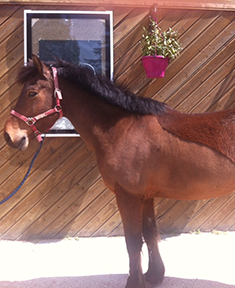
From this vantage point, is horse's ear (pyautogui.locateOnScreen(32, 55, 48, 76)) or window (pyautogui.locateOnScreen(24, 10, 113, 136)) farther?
window (pyautogui.locateOnScreen(24, 10, 113, 136))

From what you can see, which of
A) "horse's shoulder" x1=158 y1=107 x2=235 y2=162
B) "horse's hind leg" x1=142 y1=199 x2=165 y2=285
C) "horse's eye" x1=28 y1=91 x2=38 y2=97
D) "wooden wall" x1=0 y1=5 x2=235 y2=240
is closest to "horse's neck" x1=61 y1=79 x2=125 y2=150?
"horse's eye" x1=28 y1=91 x2=38 y2=97

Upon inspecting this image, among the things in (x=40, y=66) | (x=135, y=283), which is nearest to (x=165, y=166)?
(x=135, y=283)

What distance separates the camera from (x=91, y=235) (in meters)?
4.15

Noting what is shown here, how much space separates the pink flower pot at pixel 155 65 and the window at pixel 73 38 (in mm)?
522

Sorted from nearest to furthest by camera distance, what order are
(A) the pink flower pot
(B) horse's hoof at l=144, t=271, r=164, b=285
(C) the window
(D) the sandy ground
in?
(B) horse's hoof at l=144, t=271, r=164, b=285 → (D) the sandy ground → (A) the pink flower pot → (C) the window

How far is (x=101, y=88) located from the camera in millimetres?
2641

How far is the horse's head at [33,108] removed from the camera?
254 centimetres

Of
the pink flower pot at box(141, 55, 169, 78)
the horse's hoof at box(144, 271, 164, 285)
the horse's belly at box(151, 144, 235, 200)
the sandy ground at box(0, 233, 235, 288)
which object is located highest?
the pink flower pot at box(141, 55, 169, 78)

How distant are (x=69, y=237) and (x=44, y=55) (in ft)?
8.30

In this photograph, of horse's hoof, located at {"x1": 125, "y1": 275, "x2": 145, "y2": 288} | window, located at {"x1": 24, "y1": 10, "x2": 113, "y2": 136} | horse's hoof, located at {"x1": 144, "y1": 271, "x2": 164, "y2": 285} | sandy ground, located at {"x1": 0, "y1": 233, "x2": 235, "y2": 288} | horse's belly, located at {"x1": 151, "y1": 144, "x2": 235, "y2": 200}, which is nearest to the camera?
horse's belly, located at {"x1": 151, "y1": 144, "x2": 235, "y2": 200}

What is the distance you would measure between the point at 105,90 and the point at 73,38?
5.77ft

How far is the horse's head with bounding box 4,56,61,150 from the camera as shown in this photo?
2.54 metres

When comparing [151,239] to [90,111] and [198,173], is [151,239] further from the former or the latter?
[90,111]

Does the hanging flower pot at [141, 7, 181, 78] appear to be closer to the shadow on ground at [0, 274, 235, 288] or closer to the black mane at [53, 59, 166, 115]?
the black mane at [53, 59, 166, 115]
